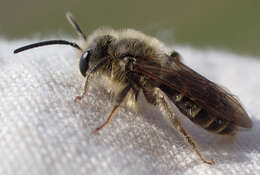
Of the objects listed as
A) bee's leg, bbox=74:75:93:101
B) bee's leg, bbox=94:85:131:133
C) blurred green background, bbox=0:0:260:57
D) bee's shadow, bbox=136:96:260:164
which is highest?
blurred green background, bbox=0:0:260:57

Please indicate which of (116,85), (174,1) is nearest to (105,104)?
(116,85)

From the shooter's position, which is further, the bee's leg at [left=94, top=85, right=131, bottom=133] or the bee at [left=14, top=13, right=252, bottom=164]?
the bee at [left=14, top=13, right=252, bottom=164]

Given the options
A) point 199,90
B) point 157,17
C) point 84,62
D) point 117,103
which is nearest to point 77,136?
point 117,103

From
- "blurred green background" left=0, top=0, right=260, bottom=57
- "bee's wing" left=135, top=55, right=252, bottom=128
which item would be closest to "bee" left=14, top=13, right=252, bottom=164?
"bee's wing" left=135, top=55, right=252, bottom=128

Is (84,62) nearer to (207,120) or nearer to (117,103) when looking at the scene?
(117,103)

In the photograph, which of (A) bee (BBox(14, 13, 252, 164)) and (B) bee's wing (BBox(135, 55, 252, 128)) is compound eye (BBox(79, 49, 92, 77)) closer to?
(A) bee (BBox(14, 13, 252, 164))

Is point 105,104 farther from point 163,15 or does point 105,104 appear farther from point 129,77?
point 163,15
